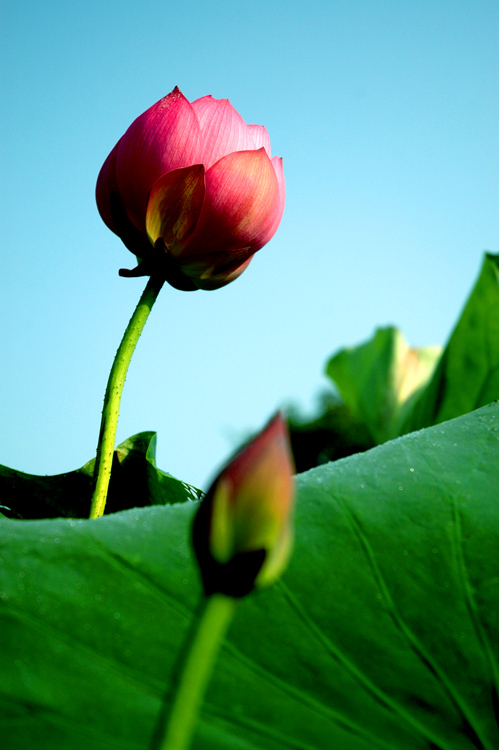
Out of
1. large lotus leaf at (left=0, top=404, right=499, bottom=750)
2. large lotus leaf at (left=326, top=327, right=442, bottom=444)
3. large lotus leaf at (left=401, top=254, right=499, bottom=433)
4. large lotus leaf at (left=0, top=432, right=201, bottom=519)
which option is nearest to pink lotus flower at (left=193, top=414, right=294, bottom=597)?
large lotus leaf at (left=0, top=404, right=499, bottom=750)

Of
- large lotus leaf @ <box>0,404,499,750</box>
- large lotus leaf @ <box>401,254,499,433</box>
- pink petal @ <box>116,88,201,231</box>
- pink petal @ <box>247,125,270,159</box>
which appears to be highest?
large lotus leaf @ <box>401,254,499,433</box>

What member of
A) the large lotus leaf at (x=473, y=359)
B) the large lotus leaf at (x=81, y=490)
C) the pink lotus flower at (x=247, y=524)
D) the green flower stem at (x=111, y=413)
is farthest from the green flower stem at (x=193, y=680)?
the large lotus leaf at (x=473, y=359)

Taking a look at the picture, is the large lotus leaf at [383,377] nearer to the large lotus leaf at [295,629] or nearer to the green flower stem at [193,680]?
the large lotus leaf at [295,629]

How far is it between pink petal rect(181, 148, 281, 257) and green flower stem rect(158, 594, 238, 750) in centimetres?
41

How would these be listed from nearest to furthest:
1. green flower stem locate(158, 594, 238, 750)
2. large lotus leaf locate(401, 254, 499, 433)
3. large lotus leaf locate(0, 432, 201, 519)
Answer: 1. green flower stem locate(158, 594, 238, 750)
2. large lotus leaf locate(0, 432, 201, 519)
3. large lotus leaf locate(401, 254, 499, 433)

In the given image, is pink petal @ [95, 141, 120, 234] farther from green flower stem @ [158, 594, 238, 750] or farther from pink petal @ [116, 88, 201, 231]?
green flower stem @ [158, 594, 238, 750]

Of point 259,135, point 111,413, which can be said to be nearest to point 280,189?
point 259,135

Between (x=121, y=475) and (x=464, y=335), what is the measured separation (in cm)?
70

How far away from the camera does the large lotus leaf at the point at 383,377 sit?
74.1 inches

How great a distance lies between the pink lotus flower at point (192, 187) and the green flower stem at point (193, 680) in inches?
16.0

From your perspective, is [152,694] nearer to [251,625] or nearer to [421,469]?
[251,625]

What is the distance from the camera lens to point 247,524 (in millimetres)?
131

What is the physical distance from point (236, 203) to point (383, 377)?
154cm

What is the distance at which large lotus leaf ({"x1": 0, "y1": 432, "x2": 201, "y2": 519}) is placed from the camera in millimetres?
679
